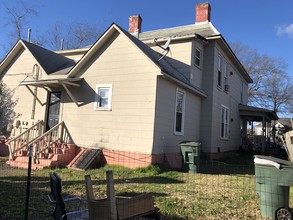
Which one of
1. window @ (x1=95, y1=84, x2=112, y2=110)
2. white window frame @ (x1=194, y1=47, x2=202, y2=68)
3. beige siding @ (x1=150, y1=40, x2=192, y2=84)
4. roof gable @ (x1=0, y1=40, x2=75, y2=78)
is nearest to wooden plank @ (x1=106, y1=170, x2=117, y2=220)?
window @ (x1=95, y1=84, x2=112, y2=110)

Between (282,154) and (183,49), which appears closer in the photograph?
(183,49)

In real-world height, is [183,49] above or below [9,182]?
above

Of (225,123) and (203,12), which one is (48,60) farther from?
(225,123)

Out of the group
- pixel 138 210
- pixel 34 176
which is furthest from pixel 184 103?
pixel 138 210

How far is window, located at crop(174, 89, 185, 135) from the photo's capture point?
1345 cm

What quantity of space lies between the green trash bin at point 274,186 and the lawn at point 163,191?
33 centimetres

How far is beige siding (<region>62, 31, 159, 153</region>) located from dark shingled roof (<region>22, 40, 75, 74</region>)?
8.53ft

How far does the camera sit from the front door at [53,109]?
47.0 feet

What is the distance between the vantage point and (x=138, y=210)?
4348 mm

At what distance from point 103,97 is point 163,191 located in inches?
247

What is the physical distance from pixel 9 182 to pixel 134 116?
17.0 ft

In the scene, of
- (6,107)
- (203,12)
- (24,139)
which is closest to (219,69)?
(203,12)

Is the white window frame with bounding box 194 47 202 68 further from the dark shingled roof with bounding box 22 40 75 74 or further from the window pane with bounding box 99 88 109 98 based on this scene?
the dark shingled roof with bounding box 22 40 75 74

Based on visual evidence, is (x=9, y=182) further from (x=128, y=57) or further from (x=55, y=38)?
(x=55, y=38)
